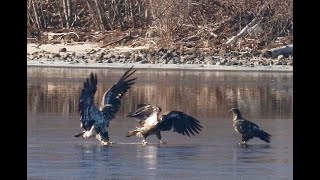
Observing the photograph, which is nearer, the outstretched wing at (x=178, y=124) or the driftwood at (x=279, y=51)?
the outstretched wing at (x=178, y=124)

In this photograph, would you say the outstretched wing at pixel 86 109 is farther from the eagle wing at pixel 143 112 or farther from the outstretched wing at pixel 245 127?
the outstretched wing at pixel 245 127

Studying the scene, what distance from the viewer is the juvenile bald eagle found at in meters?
12.1

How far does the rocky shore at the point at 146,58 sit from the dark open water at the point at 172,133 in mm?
909

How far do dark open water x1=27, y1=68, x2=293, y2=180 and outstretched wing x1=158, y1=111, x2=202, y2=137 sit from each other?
0.13 metres

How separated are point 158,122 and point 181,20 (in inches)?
478

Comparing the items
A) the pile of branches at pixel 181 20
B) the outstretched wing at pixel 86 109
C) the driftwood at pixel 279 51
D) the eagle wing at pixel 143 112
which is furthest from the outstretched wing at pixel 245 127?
the pile of branches at pixel 181 20

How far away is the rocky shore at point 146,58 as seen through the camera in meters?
20.7

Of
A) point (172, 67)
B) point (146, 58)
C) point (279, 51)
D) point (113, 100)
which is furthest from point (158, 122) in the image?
point (279, 51)

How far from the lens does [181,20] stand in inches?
949

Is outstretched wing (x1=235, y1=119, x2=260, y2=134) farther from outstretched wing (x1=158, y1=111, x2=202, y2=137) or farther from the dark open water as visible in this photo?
outstretched wing (x1=158, y1=111, x2=202, y2=137)

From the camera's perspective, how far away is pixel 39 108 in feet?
48.5

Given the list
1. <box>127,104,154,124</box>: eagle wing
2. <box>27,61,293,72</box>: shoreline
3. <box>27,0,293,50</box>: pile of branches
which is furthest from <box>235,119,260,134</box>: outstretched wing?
<box>27,0,293,50</box>: pile of branches

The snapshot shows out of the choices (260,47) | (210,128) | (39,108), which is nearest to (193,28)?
(260,47)
